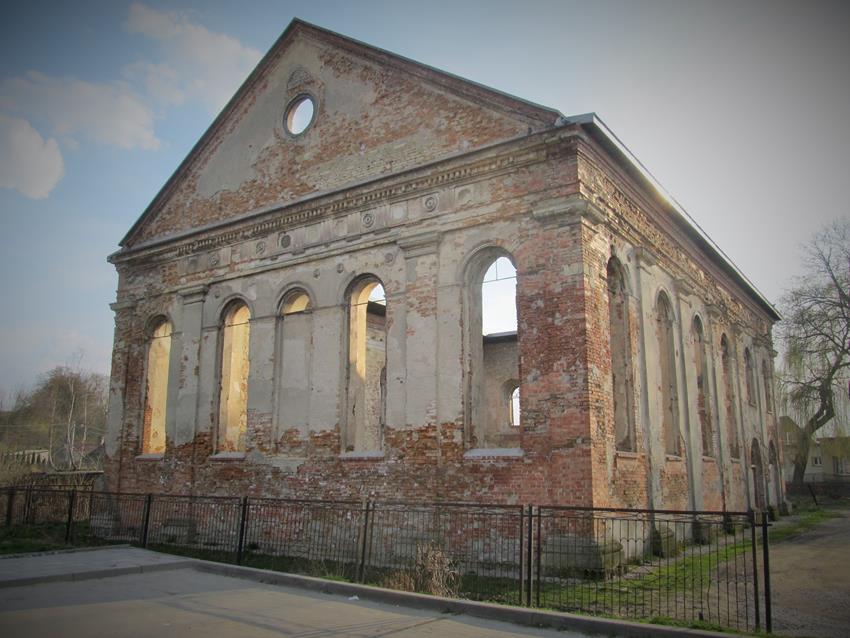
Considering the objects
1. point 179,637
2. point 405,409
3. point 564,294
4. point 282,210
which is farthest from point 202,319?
point 179,637

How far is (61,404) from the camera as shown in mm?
49344

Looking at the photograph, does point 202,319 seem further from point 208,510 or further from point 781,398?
point 781,398

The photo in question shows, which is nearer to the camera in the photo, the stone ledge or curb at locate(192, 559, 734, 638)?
curb at locate(192, 559, 734, 638)

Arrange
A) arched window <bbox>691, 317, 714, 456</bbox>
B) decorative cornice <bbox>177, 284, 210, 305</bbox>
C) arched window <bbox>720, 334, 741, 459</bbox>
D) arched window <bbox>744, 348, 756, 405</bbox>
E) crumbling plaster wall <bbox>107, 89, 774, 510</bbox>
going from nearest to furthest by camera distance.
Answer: crumbling plaster wall <bbox>107, 89, 774, 510</bbox>
decorative cornice <bbox>177, 284, 210, 305</bbox>
arched window <bbox>691, 317, 714, 456</bbox>
arched window <bbox>720, 334, 741, 459</bbox>
arched window <bbox>744, 348, 756, 405</bbox>

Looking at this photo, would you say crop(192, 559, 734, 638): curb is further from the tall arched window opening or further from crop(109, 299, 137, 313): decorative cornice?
crop(109, 299, 137, 313): decorative cornice

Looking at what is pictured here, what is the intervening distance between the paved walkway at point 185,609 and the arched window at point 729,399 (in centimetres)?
1494

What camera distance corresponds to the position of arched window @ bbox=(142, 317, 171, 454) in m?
17.2

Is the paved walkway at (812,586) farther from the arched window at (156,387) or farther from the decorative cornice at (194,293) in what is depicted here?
the arched window at (156,387)

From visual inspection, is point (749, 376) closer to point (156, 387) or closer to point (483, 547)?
point (483, 547)

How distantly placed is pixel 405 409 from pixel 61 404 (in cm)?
4516

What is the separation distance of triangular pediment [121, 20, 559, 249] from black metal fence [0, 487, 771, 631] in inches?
259

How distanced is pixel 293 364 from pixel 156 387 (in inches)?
202

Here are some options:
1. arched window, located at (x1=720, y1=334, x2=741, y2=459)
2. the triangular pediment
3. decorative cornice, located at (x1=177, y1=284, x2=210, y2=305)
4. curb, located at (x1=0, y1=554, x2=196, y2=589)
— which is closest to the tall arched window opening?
decorative cornice, located at (x1=177, y1=284, x2=210, y2=305)

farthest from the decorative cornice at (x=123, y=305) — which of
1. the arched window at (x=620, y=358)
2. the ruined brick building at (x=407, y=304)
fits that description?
the arched window at (x=620, y=358)
